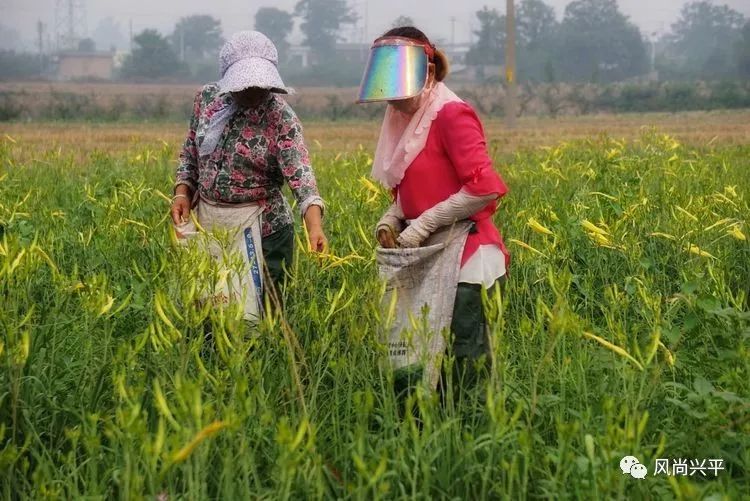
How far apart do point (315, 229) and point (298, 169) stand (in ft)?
0.66

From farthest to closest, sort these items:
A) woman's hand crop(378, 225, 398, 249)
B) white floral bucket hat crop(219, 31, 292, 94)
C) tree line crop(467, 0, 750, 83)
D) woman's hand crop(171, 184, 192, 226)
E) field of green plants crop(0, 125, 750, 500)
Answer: tree line crop(467, 0, 750, 83)
woman's hand crop(171, 184, 192, 226)
white floral bucket hat crop(219, 31, 292, 94)
woman's hand crop(378, 225, 398, 249)
field of green plants crop(0, 125, 750, 500)

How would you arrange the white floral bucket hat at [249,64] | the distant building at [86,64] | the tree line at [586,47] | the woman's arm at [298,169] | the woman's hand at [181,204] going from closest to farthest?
the white floral bucket hat at [249,64]
the woman's arm at [298,169]
the woman's hand at [181,204]
the tree line at [586,47]
the distant building at [86,64]

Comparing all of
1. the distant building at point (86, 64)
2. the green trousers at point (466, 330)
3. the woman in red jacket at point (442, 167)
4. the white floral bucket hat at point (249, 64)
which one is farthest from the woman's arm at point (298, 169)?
the distant building at point (86, 64)

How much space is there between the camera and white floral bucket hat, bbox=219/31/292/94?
276 cm

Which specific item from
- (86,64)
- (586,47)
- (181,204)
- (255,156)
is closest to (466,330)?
(255,156)

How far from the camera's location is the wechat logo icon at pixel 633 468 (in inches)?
69.0

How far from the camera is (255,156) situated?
295cm

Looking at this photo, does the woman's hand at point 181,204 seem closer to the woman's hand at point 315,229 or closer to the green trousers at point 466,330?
the woman's hand at point 315,229

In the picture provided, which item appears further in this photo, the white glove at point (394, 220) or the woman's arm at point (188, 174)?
the woman's arm at point (188, 174)

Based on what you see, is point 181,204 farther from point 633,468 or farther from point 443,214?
point 633,468

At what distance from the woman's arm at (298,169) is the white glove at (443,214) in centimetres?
44

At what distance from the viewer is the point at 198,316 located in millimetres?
1979

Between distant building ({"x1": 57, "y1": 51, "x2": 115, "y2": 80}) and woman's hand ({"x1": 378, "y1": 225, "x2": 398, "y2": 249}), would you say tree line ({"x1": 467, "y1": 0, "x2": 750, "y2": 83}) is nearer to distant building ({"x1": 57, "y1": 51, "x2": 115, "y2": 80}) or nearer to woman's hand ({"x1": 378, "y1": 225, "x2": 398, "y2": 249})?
distant building ({"x1": 57, "y1": 51, "x2": 115, "y2": 80})

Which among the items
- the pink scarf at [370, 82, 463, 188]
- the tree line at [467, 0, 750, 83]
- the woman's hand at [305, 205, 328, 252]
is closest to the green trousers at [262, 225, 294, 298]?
the woman's hand at [305, 205, 328, 252]
